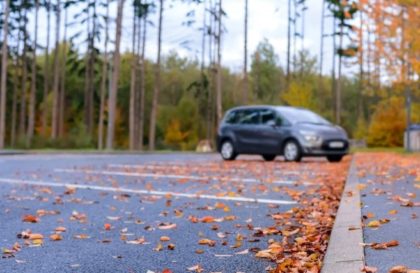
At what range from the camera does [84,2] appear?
41.3 metres

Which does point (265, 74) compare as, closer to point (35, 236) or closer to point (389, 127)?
point (389, 127)

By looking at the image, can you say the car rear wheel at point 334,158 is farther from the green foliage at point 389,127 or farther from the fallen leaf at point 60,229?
the green foliage at point 389,127

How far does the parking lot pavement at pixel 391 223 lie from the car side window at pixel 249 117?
8566 millimetres

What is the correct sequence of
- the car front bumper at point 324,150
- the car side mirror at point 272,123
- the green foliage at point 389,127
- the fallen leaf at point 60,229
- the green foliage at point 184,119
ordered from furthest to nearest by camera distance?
the green foliage at point 184,119 < the green foliage at point 389,127 < the car side mirror at point 272,123 < the car front bumper at point 324,150 < the fallen leaf at point 60,229

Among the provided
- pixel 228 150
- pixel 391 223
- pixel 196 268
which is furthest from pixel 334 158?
pixel 196 268

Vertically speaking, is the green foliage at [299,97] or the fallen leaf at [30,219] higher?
the green foliage at [299,97]

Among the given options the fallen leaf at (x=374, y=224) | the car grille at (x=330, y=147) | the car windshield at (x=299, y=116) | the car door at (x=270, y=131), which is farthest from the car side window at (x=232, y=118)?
the fallen leaf at (x=374, y=224)

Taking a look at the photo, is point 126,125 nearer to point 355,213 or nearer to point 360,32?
point 360,32

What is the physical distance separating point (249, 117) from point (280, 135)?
1447 mm

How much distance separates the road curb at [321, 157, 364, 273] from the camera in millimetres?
3121

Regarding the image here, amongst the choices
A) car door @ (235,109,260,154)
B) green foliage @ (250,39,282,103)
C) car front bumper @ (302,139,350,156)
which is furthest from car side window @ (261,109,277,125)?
green foliage @ (250,39,282,103)

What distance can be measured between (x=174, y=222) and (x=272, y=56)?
165 ft

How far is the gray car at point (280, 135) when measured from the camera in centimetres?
1505

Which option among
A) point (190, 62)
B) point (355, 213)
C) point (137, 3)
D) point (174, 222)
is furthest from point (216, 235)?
point (190, 62)
